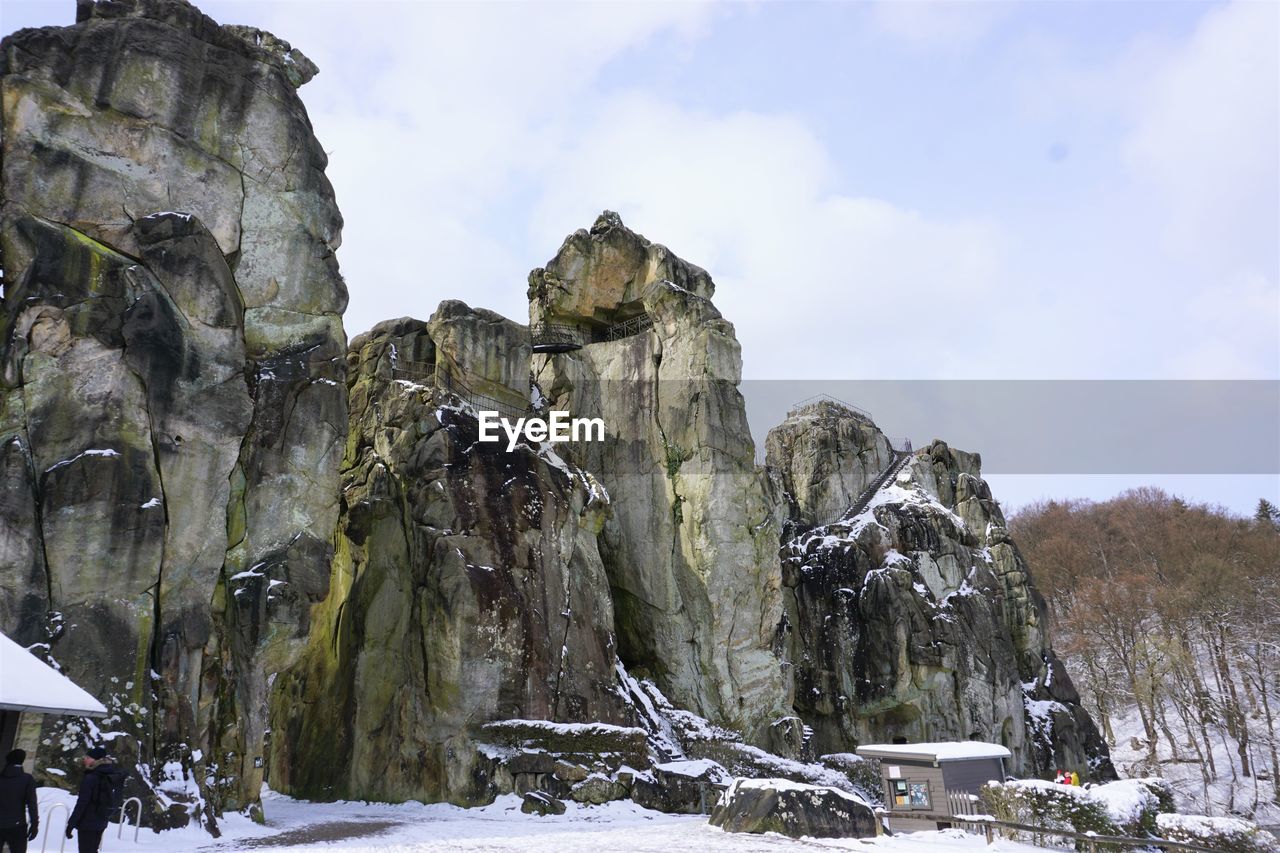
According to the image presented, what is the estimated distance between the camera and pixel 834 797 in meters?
18.1

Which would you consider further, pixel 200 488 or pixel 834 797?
pixel 200 488

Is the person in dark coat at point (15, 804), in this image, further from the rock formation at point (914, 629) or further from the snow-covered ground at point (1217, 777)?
the snow-covered ground at point (1217, 777)

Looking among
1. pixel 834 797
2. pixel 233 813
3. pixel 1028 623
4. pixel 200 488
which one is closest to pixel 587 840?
pixel 834 797

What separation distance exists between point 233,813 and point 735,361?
25.1 meters

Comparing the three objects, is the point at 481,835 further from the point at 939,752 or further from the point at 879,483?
the point at 879,483

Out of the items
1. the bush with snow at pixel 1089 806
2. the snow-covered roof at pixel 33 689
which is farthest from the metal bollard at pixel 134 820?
the bush with snow at pixel 1089 806

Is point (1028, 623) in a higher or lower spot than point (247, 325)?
lower

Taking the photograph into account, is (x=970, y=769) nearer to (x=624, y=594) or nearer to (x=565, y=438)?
(x=624, y=594)

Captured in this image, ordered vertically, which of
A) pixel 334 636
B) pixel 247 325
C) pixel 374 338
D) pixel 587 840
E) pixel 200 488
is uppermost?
pixel 374 338

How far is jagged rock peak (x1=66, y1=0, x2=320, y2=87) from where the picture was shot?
24875 mm

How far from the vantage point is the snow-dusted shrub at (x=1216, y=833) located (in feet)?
47.2

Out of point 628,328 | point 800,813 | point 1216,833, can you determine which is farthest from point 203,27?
point 1216,833

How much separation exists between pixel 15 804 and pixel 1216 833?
54.3ft

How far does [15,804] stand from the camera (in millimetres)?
10695
